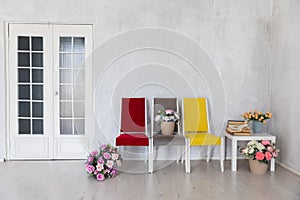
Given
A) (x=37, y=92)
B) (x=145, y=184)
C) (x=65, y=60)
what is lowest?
(x=145, y=184)

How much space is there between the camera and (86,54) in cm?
452

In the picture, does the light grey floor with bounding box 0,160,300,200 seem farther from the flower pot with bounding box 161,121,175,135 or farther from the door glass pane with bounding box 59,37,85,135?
the door glass pane with bounding box 59,37,85,135

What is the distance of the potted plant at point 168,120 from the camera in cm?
411

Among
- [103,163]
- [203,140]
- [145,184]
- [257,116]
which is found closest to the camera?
[145,184]

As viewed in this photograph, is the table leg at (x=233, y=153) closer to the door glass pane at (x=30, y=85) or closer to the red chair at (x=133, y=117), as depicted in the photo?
the red chair at (x=133, y=117)

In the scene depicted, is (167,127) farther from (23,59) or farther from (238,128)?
(23,59)

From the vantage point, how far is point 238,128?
4.15 meters

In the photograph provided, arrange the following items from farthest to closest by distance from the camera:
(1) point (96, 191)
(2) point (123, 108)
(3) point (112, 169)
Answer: (2) point (123, 108) → (3) point (112, 169) → (1) point (96, 191)

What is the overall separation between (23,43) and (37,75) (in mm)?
488

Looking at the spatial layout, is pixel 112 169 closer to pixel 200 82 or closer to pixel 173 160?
Result: pixel 173 160

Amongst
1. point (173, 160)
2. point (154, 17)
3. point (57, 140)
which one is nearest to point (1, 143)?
point (57, 140)

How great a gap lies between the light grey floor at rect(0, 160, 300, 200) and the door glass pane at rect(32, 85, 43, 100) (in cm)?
94

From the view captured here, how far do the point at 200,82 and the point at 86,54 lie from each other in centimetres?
168

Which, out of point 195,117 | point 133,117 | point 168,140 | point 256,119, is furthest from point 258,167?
point 133,117
